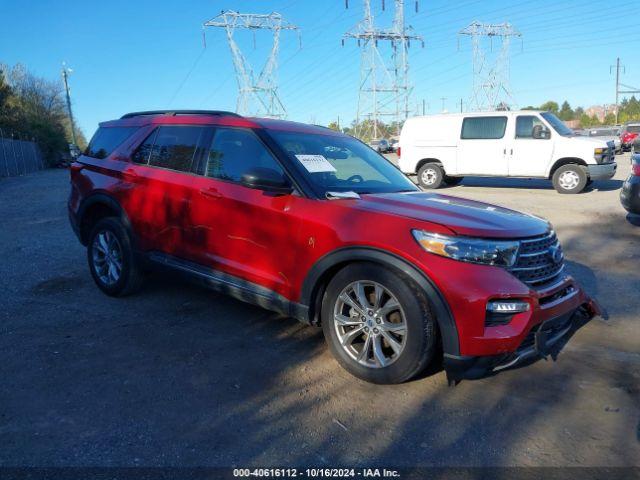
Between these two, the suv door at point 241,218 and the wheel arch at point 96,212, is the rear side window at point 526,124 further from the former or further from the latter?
the wheel arch at point 96,212

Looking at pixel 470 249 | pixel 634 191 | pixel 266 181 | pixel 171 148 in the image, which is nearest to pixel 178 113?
pixel 171 148

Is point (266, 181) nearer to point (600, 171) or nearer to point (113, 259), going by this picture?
point (113, 259)

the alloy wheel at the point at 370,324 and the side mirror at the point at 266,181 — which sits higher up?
the side mirror at the point at 266,181

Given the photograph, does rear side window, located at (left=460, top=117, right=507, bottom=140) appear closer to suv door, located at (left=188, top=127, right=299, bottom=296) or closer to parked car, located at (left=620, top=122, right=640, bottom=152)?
suv door, located at (left=188, top=127, right=299, bottom=296)

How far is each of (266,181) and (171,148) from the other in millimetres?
1489

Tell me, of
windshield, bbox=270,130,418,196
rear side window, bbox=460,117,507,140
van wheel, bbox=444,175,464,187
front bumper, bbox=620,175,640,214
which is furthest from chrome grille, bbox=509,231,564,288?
van wheel, bbox=444,175,464,187

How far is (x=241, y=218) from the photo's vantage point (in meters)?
3.86

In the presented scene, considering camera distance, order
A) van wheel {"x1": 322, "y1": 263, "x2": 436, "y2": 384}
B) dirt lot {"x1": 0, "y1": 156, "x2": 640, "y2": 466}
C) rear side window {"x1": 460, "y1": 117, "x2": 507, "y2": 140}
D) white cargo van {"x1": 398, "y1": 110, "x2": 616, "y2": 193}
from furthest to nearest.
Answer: rear side window {"x1": 460, "y1": 117, "x2": 507, "y2": 140} → white cargo van {"x1": 398, "y1": 110, "x2": 616, "y2": 193} → van wheel {"x1": 322, "y1": 263, "x2": 436, "y2": 384} → dirt lot {"x1": 0, "y1": 156, "x2": 640, "y2": 466}

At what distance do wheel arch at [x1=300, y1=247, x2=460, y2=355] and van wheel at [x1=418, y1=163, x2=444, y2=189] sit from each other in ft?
38.5

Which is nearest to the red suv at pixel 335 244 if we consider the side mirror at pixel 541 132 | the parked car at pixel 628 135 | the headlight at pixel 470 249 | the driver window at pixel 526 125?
the headlight at pixel 470 249

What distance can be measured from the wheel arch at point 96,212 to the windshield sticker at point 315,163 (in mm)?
→ 1948

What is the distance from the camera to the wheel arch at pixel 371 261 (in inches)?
115

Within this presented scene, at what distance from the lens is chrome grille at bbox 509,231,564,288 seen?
307 cm

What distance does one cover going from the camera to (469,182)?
17.1 metres
